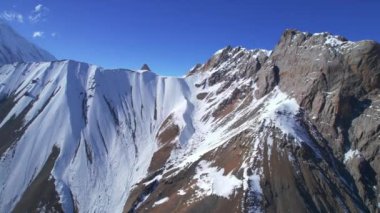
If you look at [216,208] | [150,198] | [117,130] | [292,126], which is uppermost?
[117,130]

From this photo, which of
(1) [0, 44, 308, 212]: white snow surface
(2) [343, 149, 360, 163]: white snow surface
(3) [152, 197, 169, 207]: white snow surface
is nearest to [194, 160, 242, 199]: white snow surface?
(1) [0, 44, 308, 212]: white snow surface

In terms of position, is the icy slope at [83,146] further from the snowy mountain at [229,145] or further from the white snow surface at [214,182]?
the white snow surface at [214,182]

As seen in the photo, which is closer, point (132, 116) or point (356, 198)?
point (356, 198)

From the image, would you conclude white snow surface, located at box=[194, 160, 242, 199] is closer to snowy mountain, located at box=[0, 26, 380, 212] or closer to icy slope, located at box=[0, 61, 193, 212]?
snowy mountain, located at box=[0, 26, 380, 212]

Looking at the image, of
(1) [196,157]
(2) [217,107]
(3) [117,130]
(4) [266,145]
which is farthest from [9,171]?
(4) [266,145]

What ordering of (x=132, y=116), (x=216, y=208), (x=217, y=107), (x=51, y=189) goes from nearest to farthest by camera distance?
(x=216, y=208)
(x=51, y=189)
(x=217, y=107)
(x=132, y=116)

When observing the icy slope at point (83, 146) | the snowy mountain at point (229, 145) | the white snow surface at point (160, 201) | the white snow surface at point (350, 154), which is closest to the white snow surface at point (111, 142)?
the icy slope at point (83, 146)

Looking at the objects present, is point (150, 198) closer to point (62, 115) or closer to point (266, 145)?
point (266, 145)

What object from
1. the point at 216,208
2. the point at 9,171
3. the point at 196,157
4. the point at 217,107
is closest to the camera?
the point at 216,208
